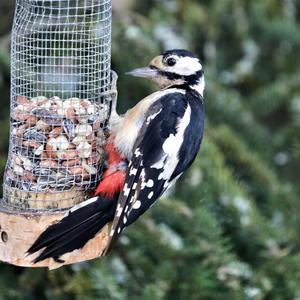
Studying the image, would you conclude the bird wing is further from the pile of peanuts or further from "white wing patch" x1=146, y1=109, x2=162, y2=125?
the pile of peanuts

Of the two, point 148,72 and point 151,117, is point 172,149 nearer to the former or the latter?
point 151,117

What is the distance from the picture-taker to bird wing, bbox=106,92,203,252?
10.6 feet

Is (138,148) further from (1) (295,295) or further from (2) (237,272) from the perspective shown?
(1) (295,295)

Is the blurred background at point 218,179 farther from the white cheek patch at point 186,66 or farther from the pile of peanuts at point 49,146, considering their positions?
the white cheek patch at point 186,66

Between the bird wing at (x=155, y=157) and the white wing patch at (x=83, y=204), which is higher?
the bird wing at (x=155, y=157)

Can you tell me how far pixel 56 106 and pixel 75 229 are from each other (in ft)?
1.70

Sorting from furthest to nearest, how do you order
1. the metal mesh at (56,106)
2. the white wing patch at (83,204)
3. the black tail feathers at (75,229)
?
1. the metal mesh at (56,106)
2. the white wing patch at (83,204)
3. the black tail feathers at (75,229)

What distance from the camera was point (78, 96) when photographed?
3.60 m

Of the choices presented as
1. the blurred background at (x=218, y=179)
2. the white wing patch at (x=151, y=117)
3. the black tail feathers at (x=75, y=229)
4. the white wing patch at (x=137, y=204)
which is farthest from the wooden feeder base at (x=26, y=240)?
the white wing patch at (x=151, y=117)

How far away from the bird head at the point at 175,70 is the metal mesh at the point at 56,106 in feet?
0.61

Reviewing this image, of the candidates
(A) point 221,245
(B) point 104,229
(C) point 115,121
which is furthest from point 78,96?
(A) point 221,245

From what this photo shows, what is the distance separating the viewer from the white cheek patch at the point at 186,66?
11.8 ft

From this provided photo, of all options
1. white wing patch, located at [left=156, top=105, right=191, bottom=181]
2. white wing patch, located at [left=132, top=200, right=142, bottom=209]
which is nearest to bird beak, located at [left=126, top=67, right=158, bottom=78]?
white wing patch, located at [left=156, top=105, right=191, bottom=181]

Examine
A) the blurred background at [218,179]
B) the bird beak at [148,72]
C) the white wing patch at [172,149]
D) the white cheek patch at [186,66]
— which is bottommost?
the blurred background at [218,179]
